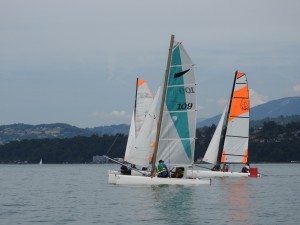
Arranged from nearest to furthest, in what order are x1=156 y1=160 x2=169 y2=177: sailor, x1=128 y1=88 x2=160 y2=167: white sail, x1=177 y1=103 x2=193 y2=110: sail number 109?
x1=156 y1=160 x2=169 y2=177: sailor
x1=177 y1=103 x2=193 y2=110: sail number 109
x1=128 y1=88 x2=160 y2=167: white sail

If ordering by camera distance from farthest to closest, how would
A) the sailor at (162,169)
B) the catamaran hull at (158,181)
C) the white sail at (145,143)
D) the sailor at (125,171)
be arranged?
the sailor at (125,171), the white sail at (145,143), the sailor at (162,169), the catamaran hull at (158,181)

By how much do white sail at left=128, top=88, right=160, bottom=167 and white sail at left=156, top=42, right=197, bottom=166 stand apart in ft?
3.11

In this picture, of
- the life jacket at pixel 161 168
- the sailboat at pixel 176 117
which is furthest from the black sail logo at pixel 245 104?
the life jacket at pixel 161 168

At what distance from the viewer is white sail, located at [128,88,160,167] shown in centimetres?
4991

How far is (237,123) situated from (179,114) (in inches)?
872

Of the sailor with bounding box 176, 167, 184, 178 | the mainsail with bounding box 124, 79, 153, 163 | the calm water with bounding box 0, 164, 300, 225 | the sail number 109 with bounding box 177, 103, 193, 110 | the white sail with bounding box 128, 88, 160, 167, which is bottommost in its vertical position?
the calm water with bounding box 0, 164, 300, 225

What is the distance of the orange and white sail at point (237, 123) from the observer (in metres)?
70.0

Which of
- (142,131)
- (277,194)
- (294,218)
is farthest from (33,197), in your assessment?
(294,218)

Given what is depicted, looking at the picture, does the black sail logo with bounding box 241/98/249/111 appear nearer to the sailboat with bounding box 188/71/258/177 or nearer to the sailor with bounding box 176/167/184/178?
the sailboat with bounding box 188/71/258/177

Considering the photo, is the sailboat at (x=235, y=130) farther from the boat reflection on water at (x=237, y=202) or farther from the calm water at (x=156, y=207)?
the calm water at (x=156, y=207)

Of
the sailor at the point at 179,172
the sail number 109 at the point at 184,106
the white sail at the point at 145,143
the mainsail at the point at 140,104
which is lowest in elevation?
the sailor at the point at 179,172

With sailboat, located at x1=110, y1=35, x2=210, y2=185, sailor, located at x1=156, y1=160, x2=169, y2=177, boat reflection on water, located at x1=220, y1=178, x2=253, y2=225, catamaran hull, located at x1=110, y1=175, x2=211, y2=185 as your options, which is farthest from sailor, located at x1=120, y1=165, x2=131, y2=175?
sailor, located at x1=156, y1=160, x2=169, y2=177

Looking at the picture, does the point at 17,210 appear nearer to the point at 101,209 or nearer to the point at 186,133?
the point at 101,209

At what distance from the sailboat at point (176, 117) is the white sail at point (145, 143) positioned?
0.85 metres
